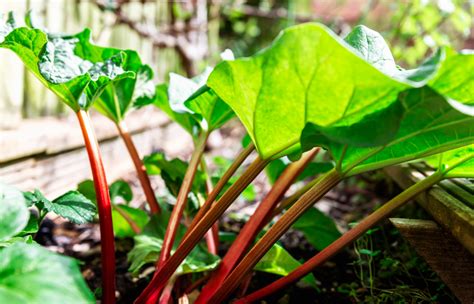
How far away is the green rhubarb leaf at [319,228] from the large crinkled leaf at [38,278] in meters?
0.80

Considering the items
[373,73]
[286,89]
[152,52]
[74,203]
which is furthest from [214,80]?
[152,52]

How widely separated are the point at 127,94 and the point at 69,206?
39cm

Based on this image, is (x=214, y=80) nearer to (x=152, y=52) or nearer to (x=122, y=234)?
(x=122, y=234)

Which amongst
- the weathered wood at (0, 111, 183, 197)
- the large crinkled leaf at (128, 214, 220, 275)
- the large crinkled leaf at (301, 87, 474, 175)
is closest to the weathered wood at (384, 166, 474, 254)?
the large crinkled leaf at (301, 87, 474, 175)

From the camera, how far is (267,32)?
5992 millimetres

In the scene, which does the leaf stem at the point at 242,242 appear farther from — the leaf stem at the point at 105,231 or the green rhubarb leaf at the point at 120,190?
the green rhubarb leaf at the point at 120,190

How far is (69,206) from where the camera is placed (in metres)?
0.95

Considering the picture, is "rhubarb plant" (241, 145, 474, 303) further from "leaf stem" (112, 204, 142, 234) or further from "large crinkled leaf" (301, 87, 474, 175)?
"leaf stem" (112, 204, 142, 234)

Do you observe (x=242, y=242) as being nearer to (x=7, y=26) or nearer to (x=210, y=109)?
(x=210, y=109)

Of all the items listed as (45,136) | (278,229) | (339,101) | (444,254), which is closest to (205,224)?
(278,229)

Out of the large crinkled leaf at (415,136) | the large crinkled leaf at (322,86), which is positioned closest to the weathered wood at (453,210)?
the large crinkled leaf at (415,136)

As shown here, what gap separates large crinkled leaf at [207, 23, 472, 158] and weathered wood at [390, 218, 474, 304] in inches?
12.7

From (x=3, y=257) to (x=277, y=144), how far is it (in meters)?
0.46

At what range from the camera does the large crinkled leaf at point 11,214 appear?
635mm
